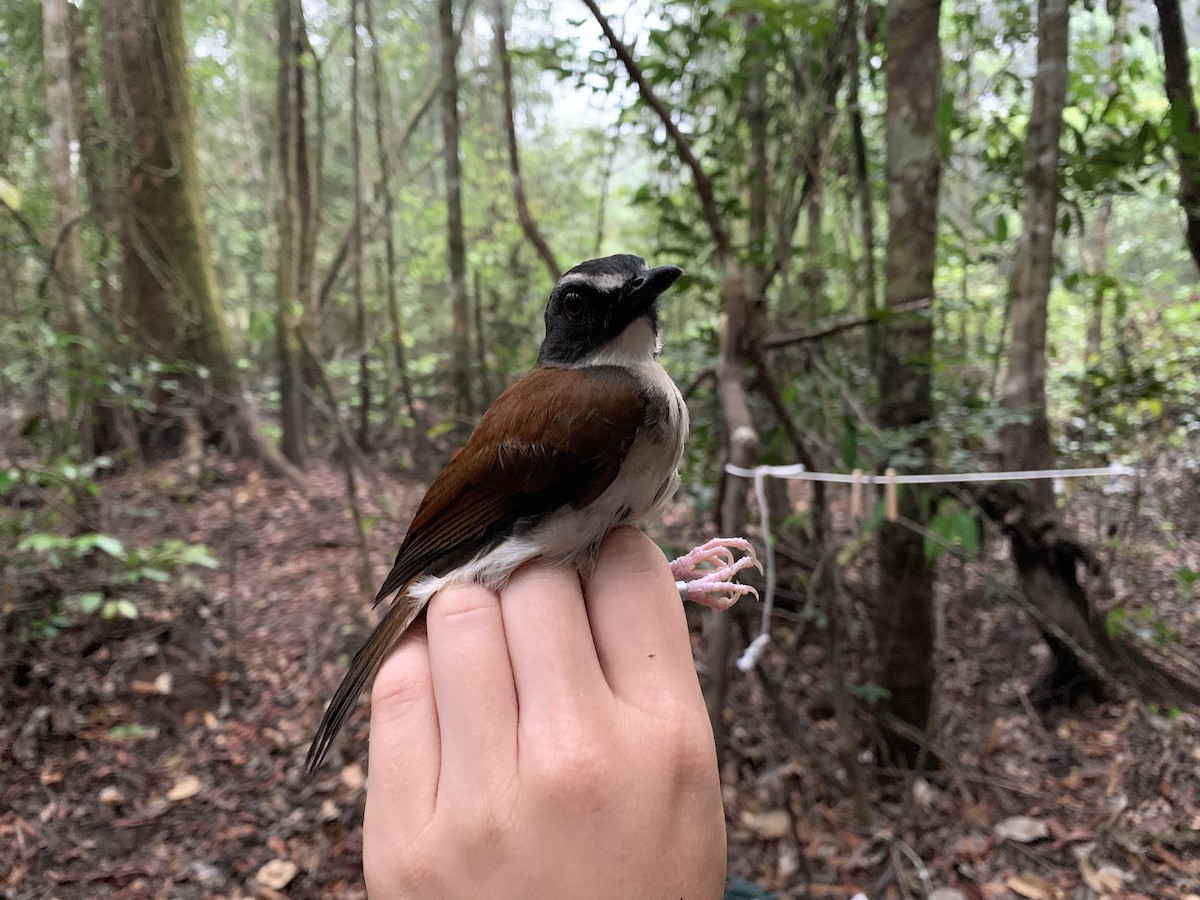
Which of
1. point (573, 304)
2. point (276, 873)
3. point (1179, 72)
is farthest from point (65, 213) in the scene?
point (1179, 72)

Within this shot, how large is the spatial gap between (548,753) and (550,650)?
7.3 inches

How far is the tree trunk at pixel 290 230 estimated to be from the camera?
23.6 ft

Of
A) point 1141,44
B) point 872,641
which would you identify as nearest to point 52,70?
point 872,641

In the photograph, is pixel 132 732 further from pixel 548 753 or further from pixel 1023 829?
pixel 1023 829

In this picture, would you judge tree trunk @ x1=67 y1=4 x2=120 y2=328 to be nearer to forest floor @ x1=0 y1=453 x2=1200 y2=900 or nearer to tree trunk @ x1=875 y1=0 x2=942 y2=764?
forest floor @ x1=0 y1=453 x2=1200 y2=900

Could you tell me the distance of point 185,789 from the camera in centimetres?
345

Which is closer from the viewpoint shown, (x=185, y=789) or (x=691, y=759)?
(x=691, y=759)

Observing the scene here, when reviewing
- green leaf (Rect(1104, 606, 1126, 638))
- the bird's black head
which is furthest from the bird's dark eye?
green leaf (Rect(1104, 606, 1126, 638))

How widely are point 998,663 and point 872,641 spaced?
1307mm

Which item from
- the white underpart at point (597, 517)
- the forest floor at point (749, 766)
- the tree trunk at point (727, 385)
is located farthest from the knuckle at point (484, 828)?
the forest floor at point (749, 766)

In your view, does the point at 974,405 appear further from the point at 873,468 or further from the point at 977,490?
the point at 873,468

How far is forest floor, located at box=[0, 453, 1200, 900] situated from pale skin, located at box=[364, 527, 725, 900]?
1.85 meters

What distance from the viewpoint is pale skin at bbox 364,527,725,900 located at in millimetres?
976

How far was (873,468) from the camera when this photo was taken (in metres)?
3.05
